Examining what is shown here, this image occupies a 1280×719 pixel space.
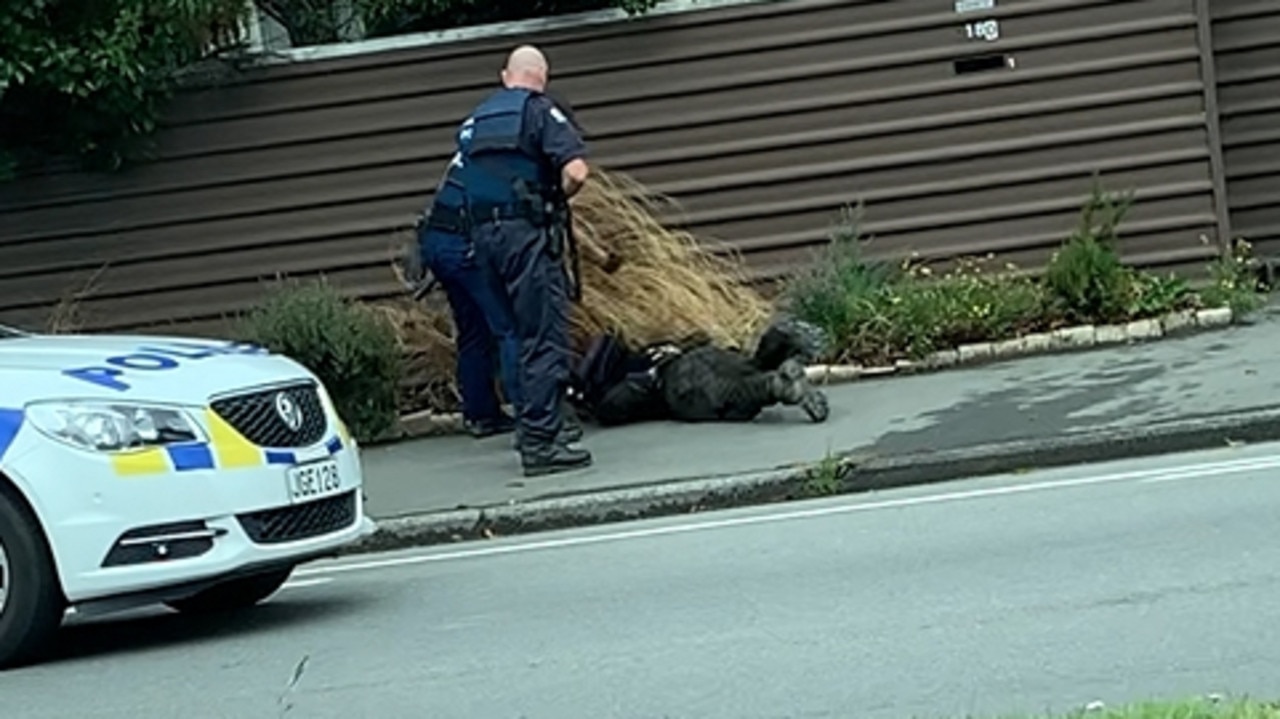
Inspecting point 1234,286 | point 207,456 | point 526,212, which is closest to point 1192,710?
point 207,456

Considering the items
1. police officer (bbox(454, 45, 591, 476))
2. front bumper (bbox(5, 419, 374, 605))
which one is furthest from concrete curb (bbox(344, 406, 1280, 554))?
front bumper (bbox(5, 419, 374, 605))

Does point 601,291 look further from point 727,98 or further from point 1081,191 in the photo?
point 1081,191

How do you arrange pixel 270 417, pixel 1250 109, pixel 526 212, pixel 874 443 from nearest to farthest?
pixel 270 417, pixel 526 212, pixel 874 443, pixel 1250 109

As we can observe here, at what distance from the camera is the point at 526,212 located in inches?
458

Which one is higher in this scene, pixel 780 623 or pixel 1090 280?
pixel 1090 280

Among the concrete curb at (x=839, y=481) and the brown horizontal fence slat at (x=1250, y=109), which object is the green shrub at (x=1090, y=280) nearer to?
the brown horizontal fence slat at (x=1250, y=109)

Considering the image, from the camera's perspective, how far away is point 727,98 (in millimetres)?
14328

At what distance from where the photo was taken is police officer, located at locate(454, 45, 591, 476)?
1158 centimetres

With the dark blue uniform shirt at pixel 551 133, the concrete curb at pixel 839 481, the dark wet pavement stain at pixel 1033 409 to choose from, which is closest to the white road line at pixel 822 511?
the concrete curb at pixel 839 481

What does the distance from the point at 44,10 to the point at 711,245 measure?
3970 mm

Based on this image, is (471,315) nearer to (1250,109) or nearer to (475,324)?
(475,324)

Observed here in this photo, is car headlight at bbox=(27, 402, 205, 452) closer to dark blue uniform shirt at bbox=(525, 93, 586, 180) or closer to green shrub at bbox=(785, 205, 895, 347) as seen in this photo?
dark blue uniform shirt at bbox=(525, 93, 586, 180)

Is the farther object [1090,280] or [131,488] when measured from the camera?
[1090,280]

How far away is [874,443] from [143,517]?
4.41 meters
